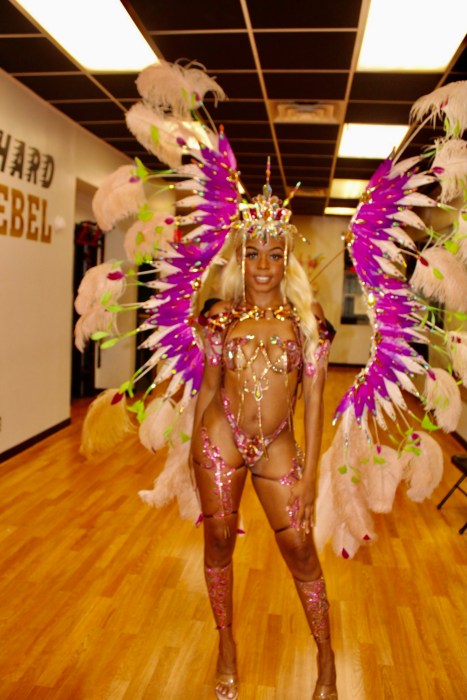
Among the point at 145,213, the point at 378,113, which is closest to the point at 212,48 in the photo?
the point at 378,113

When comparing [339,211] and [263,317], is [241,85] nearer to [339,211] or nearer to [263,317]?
[263,317]

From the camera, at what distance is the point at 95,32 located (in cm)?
412

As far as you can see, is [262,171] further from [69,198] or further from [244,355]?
[244,355]

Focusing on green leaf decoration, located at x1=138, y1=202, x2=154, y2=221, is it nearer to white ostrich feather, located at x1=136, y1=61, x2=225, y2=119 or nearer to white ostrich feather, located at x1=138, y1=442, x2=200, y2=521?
white ostrich feather, located at x1=136, y1=61, x2=225, y2=119

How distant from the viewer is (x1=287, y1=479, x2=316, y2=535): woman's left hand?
2133 millimetres

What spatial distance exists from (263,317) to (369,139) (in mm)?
4905

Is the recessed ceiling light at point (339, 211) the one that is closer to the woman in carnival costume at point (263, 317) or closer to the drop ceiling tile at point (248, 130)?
the drop ceiling tile at point (248, 130)

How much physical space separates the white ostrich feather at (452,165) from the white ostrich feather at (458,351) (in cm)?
48

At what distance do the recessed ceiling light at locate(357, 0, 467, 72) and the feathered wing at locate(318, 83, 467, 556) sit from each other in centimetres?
163

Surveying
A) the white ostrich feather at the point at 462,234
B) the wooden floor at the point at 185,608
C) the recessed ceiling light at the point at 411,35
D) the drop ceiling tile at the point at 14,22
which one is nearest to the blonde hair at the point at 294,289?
the white ostrich feather at the point at 462,234

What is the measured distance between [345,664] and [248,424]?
1078 mm

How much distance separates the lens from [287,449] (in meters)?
2.22

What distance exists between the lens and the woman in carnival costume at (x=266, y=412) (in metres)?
2.17

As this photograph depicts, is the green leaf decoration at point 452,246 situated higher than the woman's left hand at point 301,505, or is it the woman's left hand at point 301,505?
the green leaf decoration at point 452,246
